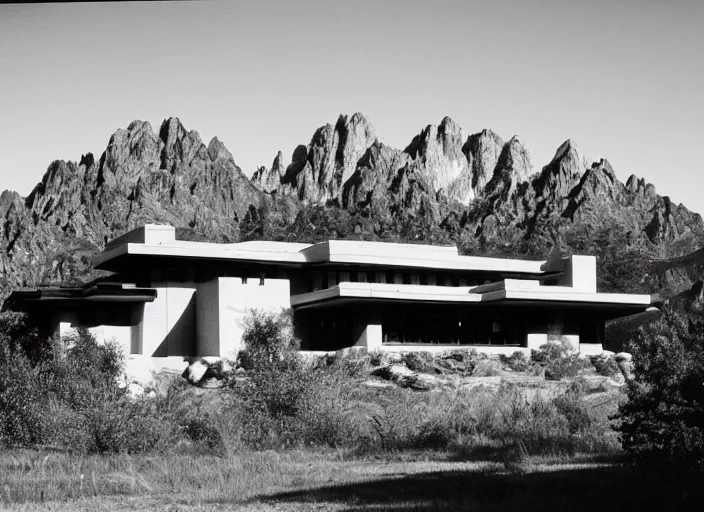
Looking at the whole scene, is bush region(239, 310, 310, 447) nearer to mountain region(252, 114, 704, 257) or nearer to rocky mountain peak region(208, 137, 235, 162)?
mountain region(252, 114, 704, 257)

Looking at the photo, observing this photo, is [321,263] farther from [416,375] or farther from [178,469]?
[178,469]

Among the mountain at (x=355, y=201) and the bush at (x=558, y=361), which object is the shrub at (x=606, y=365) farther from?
the mountain at (x=355, y=201)

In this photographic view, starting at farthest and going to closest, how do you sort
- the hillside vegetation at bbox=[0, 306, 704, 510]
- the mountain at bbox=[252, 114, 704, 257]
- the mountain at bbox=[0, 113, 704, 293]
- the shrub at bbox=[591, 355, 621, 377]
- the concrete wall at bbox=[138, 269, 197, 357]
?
1. the mountain at bbox=[252, 114, 704, 257]
2. the mountain at bbox=[0, 113, 704, 293]
3. the concrete wall at bbox=[138, 269, 197, 357]
4. the shrub at bbox=[591, 355, 621, 377]
5. the hillside vegetation at bbox=[0, 306, 704, 510]

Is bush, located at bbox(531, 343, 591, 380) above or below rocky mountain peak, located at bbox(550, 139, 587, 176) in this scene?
below

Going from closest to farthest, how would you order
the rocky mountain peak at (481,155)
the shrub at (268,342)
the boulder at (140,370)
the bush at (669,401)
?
the bush at (669,401), the shrub at (268,342), the boulder at (140,370), the rocky mountain peak at (481,155)

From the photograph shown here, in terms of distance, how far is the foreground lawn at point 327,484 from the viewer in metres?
13.4

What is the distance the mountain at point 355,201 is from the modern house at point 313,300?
23522 millimetres

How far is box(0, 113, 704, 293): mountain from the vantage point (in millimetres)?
84688

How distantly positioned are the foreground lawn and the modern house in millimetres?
21214

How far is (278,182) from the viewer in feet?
630

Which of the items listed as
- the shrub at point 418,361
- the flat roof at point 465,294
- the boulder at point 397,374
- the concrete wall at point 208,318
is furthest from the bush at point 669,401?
the concrete wall at point 208,318

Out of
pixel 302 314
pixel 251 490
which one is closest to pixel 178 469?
pixel 251 490

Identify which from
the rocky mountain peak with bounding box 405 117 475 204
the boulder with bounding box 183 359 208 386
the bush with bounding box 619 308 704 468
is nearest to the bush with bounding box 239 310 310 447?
the bush with bounding box 619 308 704 468

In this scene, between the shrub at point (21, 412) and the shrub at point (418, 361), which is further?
the shrub at point (418, 361)
